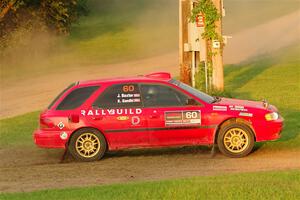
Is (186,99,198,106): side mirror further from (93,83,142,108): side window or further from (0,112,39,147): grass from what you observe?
(0,112,39,147): grass

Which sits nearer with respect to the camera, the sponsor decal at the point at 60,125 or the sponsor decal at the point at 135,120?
the sponsor decal at the point at 135,120

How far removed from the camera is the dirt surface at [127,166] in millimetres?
11453

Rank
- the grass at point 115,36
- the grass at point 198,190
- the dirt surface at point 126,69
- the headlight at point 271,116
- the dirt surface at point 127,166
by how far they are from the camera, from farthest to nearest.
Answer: the grass at point 115,36 < the dirt surface at point 126,69 < the headlight at point 271,116 < the dirt surface at point 127,166 < the grass at point 198,190

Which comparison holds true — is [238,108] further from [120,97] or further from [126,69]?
[126,69]

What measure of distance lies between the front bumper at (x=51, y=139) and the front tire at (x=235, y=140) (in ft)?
8.60

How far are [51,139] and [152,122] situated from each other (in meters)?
1.77

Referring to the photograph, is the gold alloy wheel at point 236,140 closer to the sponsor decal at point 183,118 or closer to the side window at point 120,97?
the sponsor decal at point 183,118

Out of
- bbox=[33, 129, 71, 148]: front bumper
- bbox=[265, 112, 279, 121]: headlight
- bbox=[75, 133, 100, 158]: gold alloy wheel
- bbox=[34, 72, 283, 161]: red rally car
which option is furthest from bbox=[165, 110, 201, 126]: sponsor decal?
bbox=[33, 129, 71, 148]: front bumper

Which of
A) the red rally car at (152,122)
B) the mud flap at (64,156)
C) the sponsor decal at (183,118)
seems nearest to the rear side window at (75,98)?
the red rally car at (152,122)

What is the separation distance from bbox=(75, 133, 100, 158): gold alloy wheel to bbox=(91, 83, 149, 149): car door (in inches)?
9.0

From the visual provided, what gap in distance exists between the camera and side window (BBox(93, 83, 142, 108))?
529 inches

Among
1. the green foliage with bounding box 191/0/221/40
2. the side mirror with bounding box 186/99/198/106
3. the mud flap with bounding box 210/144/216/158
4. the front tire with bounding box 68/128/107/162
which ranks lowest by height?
the mud flap with bounding box 210/144/216/158

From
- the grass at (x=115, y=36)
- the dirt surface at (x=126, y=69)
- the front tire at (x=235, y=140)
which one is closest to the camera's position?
the front tire at (x=235, y=140)

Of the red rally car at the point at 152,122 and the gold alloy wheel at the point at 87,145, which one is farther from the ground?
the red rally car at the point at 152,122
